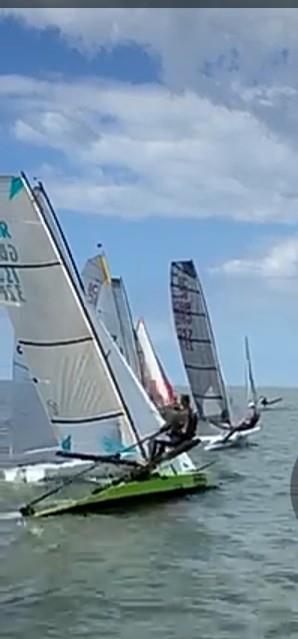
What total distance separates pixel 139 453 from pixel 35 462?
379 centimetres

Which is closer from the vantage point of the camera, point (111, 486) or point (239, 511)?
point (111, 486)

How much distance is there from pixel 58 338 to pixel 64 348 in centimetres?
17

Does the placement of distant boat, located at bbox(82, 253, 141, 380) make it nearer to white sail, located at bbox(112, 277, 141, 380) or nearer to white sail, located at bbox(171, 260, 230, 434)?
white sail, located at bbox(112, 277, 141, 380)

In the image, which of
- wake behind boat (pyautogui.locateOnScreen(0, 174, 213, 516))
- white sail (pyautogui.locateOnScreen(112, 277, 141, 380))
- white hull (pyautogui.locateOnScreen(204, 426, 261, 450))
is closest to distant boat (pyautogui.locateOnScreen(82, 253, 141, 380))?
white sail (pyautogui.locateOnScreen(112, 277, 141, 380))

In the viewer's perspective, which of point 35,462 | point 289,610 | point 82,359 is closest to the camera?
point 289,610

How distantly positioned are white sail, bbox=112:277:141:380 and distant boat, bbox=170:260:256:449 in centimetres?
452

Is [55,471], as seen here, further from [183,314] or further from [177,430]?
[183,314]

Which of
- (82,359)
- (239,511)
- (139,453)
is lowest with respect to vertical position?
(239,511)

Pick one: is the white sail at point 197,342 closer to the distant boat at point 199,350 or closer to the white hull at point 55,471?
the distant boat at point 199,350

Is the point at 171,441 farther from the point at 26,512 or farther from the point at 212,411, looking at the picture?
the point at 212,411

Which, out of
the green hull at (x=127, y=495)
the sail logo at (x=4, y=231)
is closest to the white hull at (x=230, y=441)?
the green hull at (x=127, y=495)

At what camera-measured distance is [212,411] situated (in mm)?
27953

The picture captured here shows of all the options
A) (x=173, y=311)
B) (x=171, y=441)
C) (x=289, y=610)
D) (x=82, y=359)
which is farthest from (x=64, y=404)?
(x=173, y=311)

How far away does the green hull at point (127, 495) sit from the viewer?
12.9 meters
